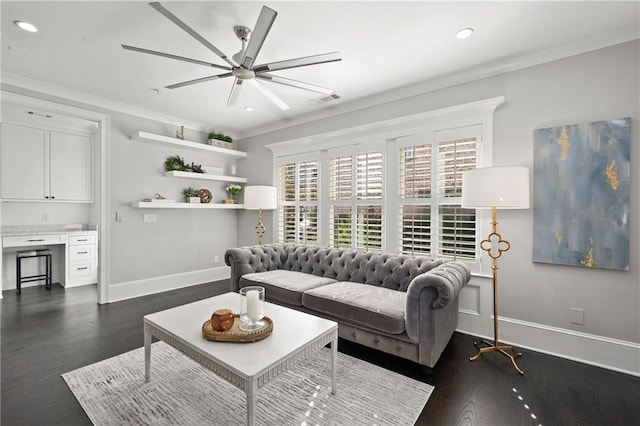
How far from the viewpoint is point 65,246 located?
4.82m

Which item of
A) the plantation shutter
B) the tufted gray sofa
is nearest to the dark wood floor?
the tufted gray sofa

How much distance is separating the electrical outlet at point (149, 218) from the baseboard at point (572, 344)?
4447 mm

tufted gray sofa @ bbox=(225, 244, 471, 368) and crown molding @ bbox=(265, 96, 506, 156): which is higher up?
crown molding @ bbox=(265, 96, 506, 156)

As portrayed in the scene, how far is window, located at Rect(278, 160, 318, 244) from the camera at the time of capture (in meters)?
4.45

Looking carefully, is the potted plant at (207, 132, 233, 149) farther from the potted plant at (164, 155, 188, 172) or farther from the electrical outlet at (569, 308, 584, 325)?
the electrical outlet at (569, 308, 584, 325)

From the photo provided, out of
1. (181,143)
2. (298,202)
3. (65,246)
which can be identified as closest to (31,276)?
(65,246)

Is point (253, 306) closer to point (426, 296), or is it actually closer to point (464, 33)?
point (426, 296)

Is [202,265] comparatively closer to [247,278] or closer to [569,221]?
[247,278]

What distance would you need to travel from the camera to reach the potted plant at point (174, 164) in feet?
14.9

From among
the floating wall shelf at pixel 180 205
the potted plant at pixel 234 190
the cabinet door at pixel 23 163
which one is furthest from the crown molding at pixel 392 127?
the cabinet door at pixel 23 163

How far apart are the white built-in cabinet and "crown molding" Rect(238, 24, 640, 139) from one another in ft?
13.5

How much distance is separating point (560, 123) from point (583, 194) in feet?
2.14

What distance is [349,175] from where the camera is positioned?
4.03m

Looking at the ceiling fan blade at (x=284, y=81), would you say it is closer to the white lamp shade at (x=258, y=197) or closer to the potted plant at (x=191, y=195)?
the white lamp shade at (x=258, y=197)
